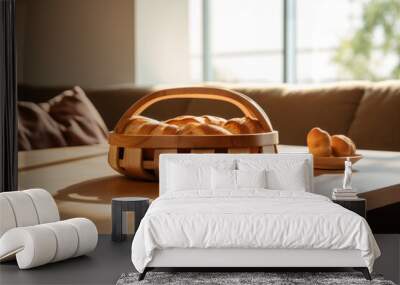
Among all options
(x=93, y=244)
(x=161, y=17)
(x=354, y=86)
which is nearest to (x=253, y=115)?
(x=354, y=86)

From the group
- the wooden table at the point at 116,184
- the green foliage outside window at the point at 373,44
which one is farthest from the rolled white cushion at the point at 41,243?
the green foliage outside window at the point at 373,44

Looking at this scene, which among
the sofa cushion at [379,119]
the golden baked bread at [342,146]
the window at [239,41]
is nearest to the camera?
the golden baked bread at [342,146]

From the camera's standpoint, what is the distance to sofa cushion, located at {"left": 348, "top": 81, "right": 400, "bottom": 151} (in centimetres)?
422

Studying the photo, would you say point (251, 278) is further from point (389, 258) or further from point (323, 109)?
point (323, 109)

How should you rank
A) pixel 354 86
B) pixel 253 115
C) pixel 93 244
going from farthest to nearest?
pixel 354 86, pixel 253 115, pixel 93 244

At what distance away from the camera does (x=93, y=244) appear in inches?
140

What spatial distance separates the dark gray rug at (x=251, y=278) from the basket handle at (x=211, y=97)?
3.07 ft

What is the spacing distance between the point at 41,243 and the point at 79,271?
0.20 m

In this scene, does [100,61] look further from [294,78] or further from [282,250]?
[282,250]

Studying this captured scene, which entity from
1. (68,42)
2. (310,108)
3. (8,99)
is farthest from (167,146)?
(68,42)

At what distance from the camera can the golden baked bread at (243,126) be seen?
382 centimetres

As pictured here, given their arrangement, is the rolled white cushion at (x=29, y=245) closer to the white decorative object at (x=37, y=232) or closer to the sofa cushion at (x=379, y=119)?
the white decorative object at (x=37, y=232)

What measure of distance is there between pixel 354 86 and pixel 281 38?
2.46 ft

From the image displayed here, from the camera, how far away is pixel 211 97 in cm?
406
